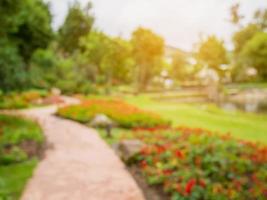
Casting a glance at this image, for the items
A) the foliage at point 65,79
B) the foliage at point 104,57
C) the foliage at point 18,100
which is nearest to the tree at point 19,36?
the foliage at point 18,100

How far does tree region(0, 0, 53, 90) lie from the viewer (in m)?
7.50

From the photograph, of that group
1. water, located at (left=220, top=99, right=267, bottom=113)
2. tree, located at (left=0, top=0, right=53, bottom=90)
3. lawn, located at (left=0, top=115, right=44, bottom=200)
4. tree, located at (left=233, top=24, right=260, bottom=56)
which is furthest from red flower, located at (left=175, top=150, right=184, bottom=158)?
water, located at (left=220, top=99, right=267, bottom=113)

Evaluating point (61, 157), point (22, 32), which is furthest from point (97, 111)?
point (61, 157)

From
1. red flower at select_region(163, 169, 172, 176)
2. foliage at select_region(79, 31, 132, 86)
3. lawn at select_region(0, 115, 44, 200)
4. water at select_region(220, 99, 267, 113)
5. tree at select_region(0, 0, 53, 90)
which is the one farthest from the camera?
foliage at select_region(79, 31, 132, 86)

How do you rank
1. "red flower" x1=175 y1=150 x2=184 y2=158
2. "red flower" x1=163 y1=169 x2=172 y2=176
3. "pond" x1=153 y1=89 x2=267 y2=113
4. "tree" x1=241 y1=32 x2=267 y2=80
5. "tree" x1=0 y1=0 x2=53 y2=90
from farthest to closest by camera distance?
1. "pond" x1=153 y1=89 x2=267 y2=113
2. "tree" x1=241 y1=32 x2=267 y2=80
3. "tree" x1=0 y1=0 x2=53 y2=90
4. "red flower" x1=175 y1=150 x2=184 y2=158
5. "red flower" x1=163 y1=169 x2=172 y2=176

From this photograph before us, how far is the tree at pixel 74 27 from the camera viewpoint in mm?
27828

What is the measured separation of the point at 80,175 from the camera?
5.28 metres

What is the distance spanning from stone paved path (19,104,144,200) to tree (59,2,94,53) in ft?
69.5

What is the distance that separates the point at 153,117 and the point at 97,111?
6.76ft

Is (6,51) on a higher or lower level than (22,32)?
lower

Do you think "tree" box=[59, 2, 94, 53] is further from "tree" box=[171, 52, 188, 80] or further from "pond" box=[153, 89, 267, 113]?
"pond" box=[153, 89, 267, 113]

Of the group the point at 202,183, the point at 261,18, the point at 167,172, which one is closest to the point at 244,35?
the point at 261,18

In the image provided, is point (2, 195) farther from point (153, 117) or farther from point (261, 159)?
point (153, 117)

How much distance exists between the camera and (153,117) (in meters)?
11.0
